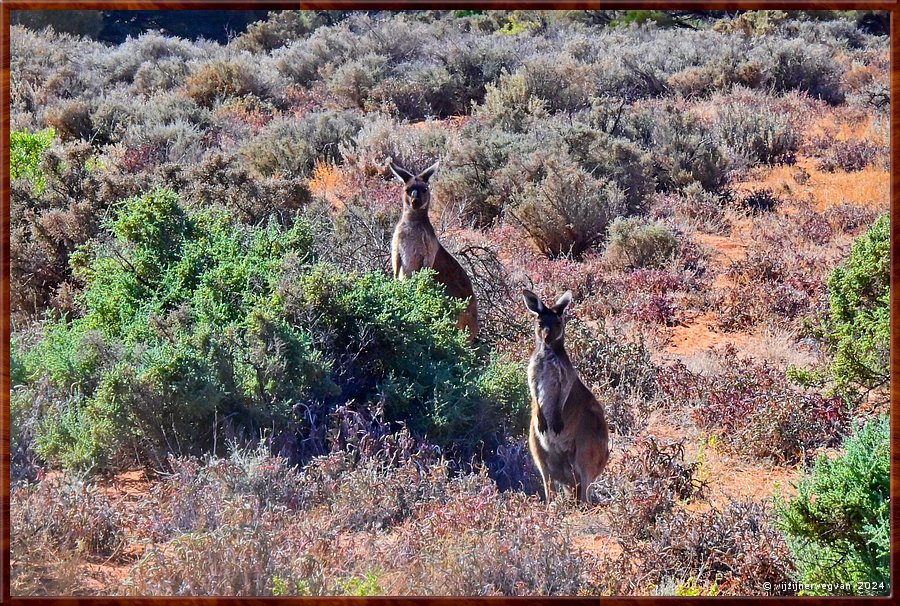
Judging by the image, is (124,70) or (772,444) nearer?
(772,444)

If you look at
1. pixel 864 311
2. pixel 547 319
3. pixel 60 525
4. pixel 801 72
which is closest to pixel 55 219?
pixel 60 525

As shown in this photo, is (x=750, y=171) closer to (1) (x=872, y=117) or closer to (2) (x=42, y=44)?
(1) (x=872, y=117)

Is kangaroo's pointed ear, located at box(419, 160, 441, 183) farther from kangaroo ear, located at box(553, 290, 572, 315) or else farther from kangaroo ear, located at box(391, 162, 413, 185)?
kangaroo ear, located at box(553, 290, 572, 315)

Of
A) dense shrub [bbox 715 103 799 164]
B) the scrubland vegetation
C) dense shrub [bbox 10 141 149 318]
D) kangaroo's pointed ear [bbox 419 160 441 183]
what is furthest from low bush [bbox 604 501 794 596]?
dense shrub [bbox 715 103 799 164]

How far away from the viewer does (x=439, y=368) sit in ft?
22.9

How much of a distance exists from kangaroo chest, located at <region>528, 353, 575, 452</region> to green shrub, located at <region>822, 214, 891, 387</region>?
224cm

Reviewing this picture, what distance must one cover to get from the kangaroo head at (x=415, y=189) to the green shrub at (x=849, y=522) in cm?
508

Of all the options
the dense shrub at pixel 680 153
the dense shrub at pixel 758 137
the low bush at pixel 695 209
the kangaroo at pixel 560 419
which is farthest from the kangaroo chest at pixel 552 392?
the dense shrub at pixel 758 137

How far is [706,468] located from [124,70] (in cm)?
2029

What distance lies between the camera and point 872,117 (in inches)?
732

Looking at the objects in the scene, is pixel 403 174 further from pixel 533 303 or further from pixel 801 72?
pixel 801 72

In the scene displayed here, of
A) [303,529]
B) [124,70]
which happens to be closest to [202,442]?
[303,529]

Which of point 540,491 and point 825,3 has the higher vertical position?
point 825,3

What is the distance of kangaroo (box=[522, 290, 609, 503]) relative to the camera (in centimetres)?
598
